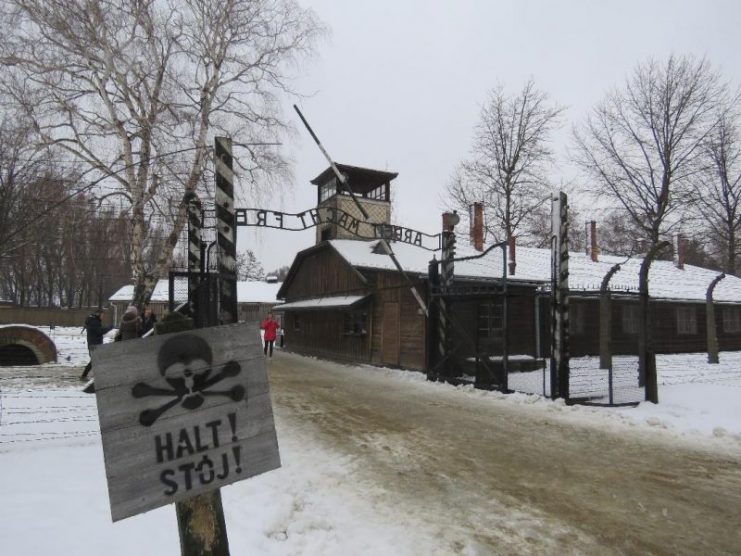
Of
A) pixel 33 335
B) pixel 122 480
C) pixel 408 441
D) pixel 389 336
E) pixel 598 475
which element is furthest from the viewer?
pixel 389 336

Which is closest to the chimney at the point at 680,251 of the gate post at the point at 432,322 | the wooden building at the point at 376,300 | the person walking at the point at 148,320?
the wooden building at the point at 376,300

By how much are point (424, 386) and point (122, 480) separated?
37.1ft

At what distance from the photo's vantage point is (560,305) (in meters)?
10.2

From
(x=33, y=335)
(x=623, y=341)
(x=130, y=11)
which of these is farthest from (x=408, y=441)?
(x=623, y=341)

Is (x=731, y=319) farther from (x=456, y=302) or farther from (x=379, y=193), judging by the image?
(x=456, y=302)

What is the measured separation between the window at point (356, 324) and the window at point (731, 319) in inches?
775

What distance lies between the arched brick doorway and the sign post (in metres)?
15.6

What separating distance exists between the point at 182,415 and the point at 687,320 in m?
27.9

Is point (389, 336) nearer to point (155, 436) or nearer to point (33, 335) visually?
point (33, 335)

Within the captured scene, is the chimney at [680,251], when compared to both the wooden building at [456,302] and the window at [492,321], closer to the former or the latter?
the wooden building at [456,302]

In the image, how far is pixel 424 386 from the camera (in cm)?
1291

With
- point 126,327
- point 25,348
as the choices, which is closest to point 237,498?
point 126,327

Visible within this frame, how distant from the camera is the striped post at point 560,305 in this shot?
9992 millimetres

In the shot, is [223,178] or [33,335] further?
[33,335]
